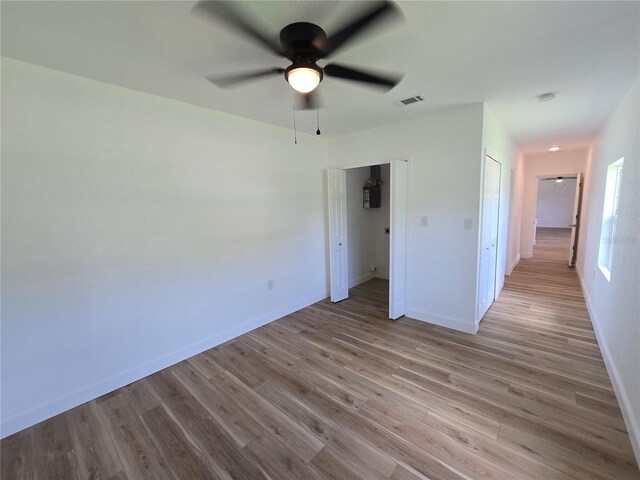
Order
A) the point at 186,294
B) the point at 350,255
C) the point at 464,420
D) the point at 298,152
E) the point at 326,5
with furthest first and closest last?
the point at 350,255, the point at 298,152, the point at 186,294, the point at 464,420, the point at 326,5

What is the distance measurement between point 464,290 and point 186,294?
10.1 feet

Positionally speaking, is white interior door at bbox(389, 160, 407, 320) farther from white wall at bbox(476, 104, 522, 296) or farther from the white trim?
the white trim

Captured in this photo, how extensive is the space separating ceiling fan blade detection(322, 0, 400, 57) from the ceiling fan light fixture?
131mm

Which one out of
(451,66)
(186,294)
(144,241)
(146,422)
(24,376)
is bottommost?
(146,422)

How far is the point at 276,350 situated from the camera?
9.46 ft

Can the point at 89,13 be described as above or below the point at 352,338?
above

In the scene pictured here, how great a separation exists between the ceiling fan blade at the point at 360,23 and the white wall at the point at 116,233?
73.7 inches

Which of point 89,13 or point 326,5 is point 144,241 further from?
point 326,5

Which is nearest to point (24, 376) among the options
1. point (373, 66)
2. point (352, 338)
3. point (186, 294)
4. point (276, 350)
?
point (186, 294)

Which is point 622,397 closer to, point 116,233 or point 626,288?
point 626,288

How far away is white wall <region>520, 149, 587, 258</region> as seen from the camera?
18.9ft

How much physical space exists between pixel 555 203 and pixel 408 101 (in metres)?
14.0

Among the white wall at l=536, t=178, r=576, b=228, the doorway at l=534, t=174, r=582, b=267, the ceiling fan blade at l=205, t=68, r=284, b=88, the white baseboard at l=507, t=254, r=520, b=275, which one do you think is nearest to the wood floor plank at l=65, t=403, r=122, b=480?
the ceiling fan blade at l=205, t=68, r=284, b=88

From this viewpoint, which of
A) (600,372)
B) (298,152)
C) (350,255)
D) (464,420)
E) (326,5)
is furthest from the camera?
(350,255)
